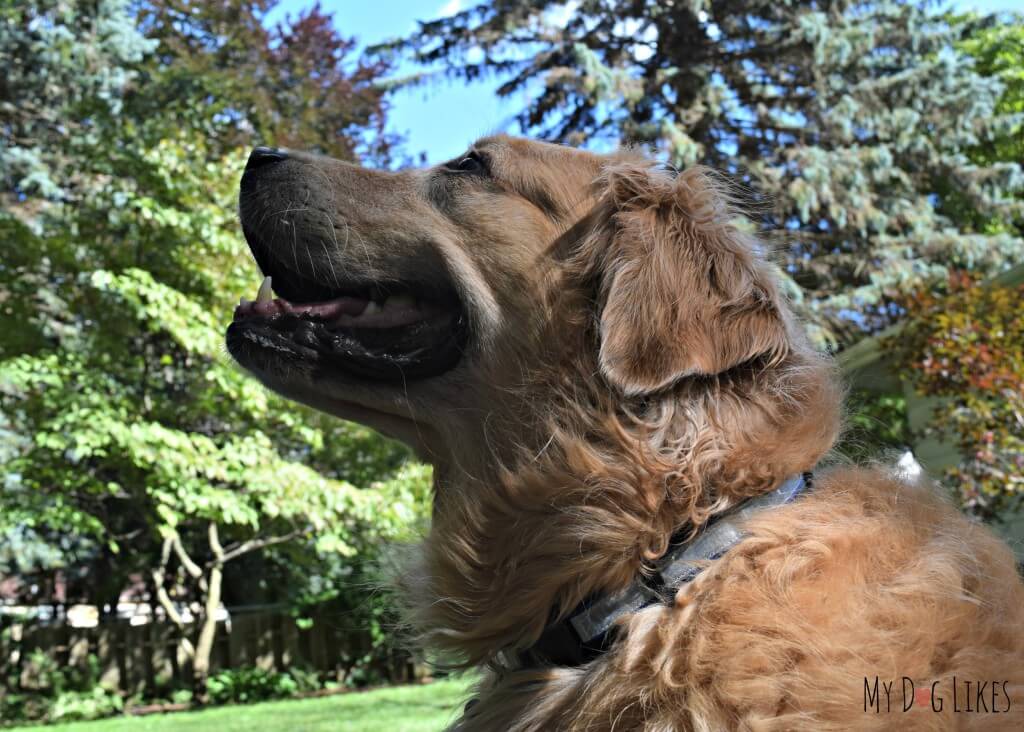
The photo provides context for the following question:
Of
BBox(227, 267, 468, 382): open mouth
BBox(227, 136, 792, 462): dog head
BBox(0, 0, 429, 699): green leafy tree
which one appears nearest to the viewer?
BBox(227, 136, 792, 462): dog head

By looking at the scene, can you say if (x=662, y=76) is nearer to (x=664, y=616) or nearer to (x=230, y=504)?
(x=230, y=504)

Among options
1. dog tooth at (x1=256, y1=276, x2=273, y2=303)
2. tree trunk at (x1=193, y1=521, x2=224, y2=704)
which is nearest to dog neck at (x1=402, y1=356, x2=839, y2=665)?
dog tooth at (x1=256, y1=276, x2=273, y2=303)

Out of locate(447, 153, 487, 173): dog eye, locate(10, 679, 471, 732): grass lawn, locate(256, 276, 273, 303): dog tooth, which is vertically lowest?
locate(10, 679, 471, 732): grass lawn

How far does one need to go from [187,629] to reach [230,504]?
641cm

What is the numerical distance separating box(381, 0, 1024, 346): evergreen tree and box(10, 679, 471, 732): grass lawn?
9.77 m

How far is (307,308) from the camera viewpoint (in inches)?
123

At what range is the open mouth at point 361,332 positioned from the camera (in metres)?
3.01

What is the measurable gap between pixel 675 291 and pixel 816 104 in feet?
55.4

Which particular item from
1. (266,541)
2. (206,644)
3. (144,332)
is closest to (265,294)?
(144,332)

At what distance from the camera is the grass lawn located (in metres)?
9.80

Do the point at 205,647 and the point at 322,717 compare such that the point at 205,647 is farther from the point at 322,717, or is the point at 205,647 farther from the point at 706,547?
the point at 706,547

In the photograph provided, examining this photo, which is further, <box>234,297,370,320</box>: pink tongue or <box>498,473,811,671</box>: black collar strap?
<box>234,297,370,320</box>: pink tongue

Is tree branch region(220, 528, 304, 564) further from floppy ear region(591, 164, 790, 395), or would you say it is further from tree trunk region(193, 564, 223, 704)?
floppy ear region(591, 164, 790, 395)

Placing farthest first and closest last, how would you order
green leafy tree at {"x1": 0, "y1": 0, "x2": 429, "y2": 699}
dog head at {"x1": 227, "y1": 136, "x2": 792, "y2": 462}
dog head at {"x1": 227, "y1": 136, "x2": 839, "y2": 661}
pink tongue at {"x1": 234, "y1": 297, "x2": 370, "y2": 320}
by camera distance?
green leafy tree at {"x1": 0, "y1": 0, "x2": 429, "y2": 699}
pink tongue at {"x1": 234, "y1": 297, "x2": 370, "y2": 320}
dog head at {"x1": 227, "y1": 136, "x2": 792, "y2": 462}
dog head at {"x1": 227, "y1": 136, "x2": 839, "y2": 661}
